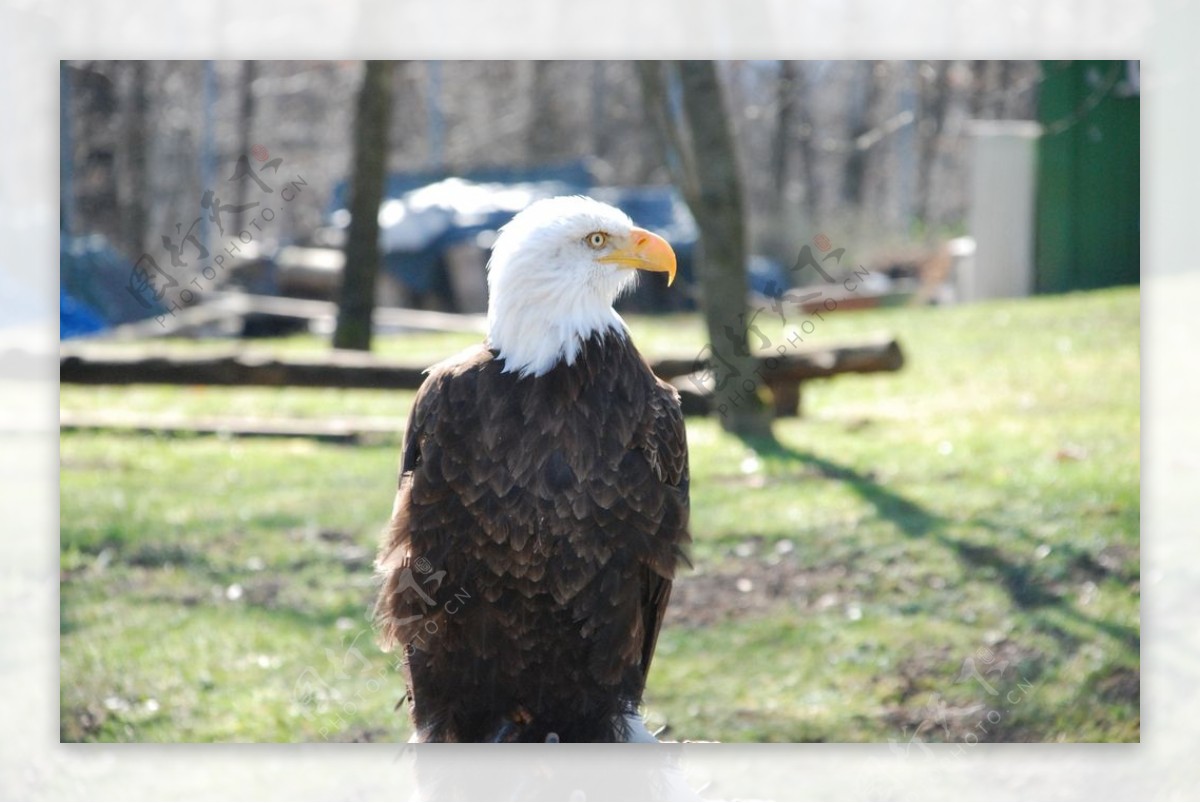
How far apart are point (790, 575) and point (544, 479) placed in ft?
5.37

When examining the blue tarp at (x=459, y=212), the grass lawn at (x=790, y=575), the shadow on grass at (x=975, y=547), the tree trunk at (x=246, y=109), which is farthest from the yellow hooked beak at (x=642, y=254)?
the blue tarp at (x=459, y=212)

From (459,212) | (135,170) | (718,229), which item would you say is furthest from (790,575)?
(459,212)

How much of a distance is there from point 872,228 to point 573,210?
463cm

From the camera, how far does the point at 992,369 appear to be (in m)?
4.74

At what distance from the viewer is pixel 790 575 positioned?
364 cm

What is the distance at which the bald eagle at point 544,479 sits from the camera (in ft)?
7.13

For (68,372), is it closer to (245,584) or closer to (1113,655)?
(245,584)

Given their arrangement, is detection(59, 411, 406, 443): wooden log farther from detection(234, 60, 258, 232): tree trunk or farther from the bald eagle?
the bald eagle

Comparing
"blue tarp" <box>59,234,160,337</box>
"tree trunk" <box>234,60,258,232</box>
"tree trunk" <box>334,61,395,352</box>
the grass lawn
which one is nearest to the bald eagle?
the grass lawn

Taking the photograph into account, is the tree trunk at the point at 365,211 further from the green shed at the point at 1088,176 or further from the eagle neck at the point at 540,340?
the eagle neck at the point at 540,340

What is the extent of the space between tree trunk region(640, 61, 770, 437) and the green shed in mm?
990

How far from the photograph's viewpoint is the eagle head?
2.20m

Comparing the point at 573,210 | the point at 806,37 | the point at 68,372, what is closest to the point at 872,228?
the point at 806,37

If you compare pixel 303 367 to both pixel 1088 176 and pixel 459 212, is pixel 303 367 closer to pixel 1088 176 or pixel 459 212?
pixel 1088 176
